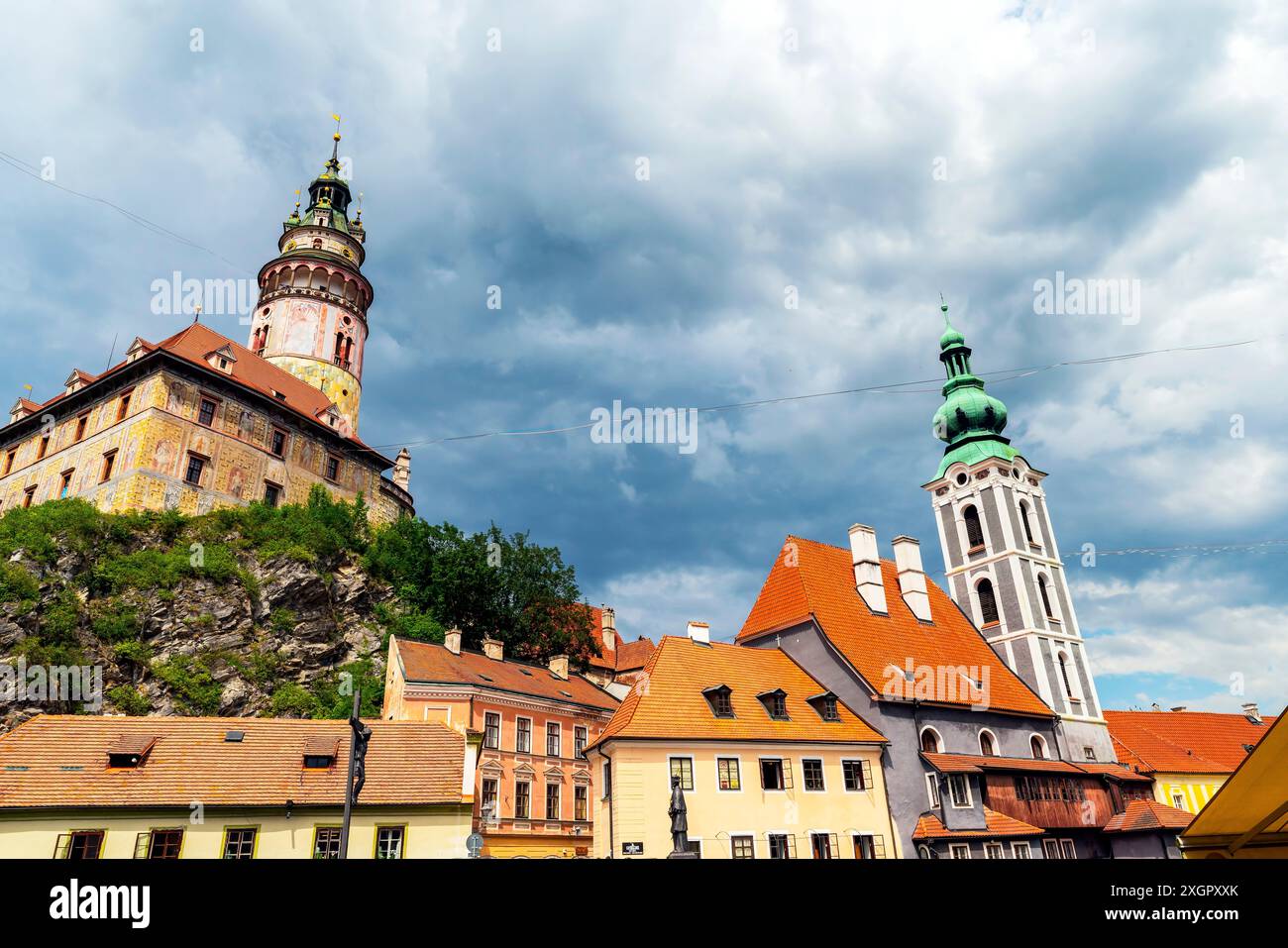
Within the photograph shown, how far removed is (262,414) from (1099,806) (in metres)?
49.7

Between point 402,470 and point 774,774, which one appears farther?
point 402,470

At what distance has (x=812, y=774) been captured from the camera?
27.3m

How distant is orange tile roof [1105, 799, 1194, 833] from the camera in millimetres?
33531

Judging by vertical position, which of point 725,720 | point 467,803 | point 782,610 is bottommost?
point 467,803

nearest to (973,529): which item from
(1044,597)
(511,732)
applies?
(1044,597)

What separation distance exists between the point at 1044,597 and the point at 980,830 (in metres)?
19.6

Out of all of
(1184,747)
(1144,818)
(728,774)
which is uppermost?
(1184,747)

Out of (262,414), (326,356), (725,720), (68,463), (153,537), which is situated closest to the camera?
(725,720)

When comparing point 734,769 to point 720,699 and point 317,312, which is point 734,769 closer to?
point 720,699

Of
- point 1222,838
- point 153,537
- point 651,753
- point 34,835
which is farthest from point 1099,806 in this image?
point 153,537

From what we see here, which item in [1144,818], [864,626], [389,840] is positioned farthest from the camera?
[864,626]

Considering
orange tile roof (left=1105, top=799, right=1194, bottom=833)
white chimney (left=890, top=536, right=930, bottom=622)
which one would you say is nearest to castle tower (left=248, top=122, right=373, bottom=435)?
white chimney (left=890, top=536, right=930, bottom=622)

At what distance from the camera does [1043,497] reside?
152 feet
